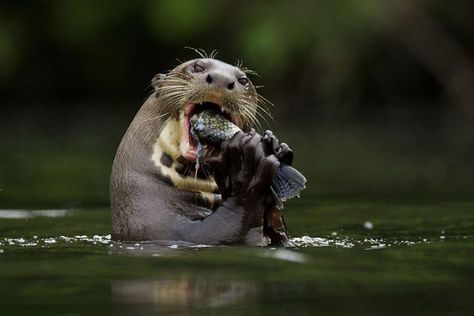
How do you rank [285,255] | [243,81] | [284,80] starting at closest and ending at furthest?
[285,255] < [243,81] < [284,80]

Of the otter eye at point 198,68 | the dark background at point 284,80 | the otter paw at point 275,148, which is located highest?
the dark background at point 284,80

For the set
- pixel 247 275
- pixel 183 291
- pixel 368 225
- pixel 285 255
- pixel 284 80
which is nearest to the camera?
pixel 183 291

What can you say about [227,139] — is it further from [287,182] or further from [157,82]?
[157,82]

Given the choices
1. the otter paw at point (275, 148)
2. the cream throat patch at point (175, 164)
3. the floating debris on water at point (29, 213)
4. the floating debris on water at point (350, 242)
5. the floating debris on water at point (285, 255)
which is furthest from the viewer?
the floating debris on water at point (29, 213)

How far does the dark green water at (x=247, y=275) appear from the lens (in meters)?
4.06

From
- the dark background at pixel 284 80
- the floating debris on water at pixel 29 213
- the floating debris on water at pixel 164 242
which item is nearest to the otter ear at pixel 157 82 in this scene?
the floating debris on water at pixel 164 242

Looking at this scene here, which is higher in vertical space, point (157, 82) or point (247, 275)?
point (157, 82)

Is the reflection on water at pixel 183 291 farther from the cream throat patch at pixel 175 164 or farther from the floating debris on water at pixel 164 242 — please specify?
the cream throat patch at pixel 175 164

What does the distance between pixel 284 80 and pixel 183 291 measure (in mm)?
14799

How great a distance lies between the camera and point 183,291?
170 inches

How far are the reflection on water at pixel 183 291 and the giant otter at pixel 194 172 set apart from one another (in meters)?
0.65

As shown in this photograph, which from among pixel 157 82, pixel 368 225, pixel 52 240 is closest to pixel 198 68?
pixel 157 82

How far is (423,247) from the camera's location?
5793 mm

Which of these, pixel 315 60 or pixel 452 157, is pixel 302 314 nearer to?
pixel 452 157
